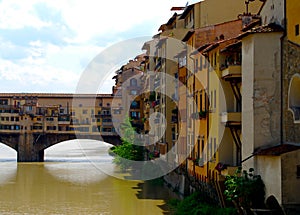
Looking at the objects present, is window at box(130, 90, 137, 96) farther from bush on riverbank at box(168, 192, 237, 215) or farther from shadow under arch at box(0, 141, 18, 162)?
bush on riverbank at box(168, 192, 237, 215)

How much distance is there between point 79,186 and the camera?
4028cm

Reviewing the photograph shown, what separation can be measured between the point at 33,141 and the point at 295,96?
51.1 meters

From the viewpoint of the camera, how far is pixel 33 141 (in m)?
66.2

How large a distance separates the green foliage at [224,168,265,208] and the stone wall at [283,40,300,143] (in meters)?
1.69

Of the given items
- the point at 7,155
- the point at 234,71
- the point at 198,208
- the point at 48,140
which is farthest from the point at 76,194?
the point at 7,155

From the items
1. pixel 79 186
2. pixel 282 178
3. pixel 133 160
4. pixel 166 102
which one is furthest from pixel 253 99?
pixel 133 160

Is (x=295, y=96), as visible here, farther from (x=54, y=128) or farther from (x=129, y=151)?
(x=54, y=128)

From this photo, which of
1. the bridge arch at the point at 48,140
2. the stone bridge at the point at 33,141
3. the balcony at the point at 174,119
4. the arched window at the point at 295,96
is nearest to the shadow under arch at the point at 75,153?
the bridge arch at the point at 48,140

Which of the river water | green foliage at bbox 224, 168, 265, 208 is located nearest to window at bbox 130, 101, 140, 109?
the river water

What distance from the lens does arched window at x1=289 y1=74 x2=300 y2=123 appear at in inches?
723

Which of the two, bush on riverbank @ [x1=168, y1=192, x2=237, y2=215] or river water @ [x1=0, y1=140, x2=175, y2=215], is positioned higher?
bush on riverbank @ [x1=168, y1=192, x2=237, y2=215]

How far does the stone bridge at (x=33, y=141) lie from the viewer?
6506 cm

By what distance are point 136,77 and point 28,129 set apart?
14.3 m

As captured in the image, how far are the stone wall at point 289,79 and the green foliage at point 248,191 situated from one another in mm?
1693
